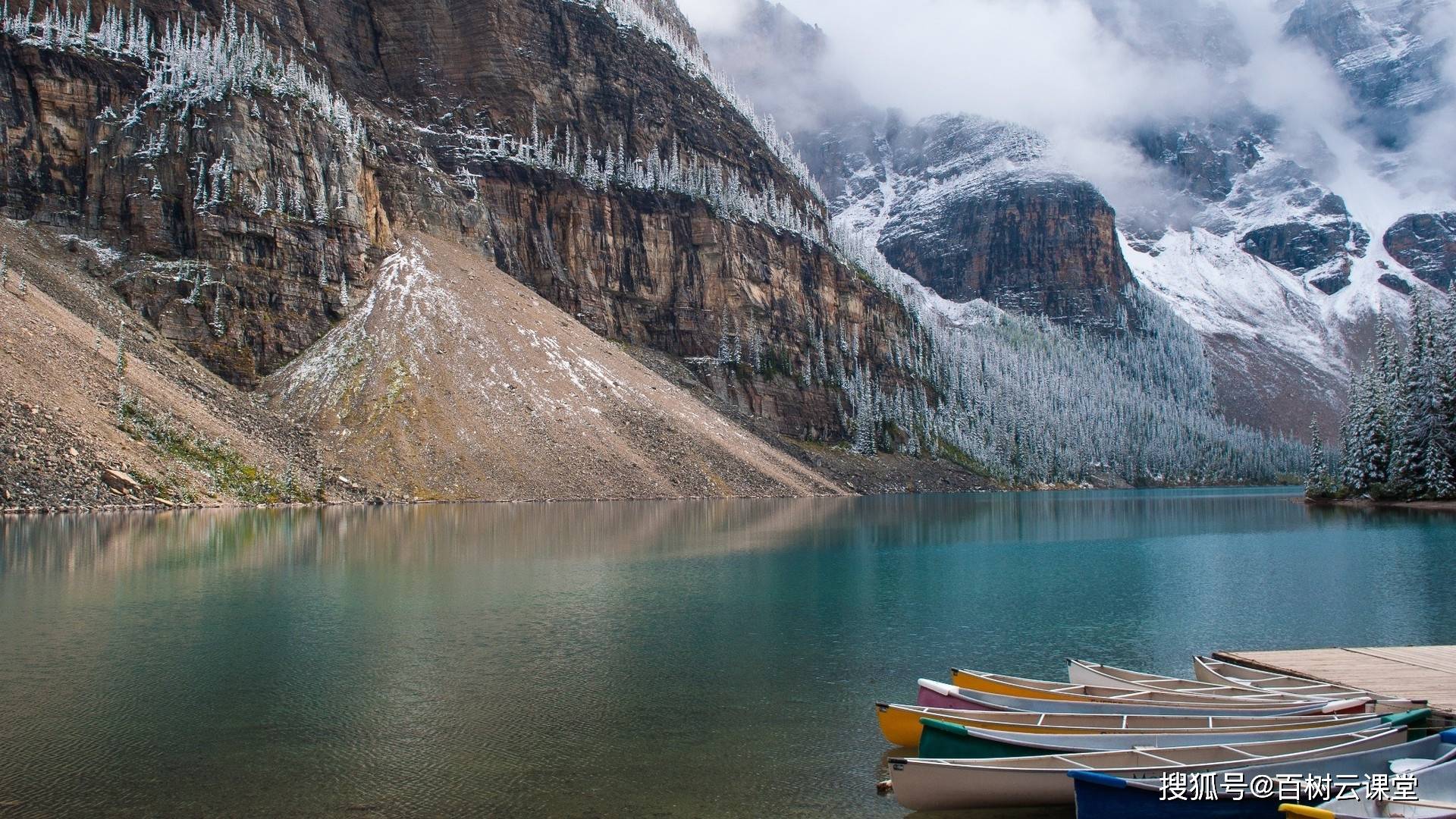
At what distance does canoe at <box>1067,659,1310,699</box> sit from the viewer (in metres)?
18.1

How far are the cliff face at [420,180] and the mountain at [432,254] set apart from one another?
1.41ft

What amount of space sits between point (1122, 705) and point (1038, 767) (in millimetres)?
3349

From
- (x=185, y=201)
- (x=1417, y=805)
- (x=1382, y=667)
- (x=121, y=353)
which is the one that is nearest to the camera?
(x=1417, y=805)

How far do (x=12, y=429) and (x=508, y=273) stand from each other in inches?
3299

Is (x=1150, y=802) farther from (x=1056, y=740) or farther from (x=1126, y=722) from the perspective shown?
(x=1126, y=722)

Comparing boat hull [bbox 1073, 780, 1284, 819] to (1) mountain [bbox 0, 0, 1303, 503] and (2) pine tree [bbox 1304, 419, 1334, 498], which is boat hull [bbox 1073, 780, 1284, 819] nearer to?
(1) mountain [bbox 0, 0, 1303, 503]

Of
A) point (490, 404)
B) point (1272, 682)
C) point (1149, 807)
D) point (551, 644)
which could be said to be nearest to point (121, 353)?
point (490, 404)

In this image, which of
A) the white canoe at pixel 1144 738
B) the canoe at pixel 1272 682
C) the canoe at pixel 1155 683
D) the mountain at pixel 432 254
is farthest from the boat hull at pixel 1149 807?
the mountain at pixel 432 254

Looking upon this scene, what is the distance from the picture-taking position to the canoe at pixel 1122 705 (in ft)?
54.4

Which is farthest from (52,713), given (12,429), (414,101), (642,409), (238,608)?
(414,101)

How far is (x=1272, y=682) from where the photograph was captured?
64.0 ft

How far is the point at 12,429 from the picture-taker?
6178 cm

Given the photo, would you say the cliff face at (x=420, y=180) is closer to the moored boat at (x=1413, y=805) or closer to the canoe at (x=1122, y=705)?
the canoe at (x=1122, y=705)

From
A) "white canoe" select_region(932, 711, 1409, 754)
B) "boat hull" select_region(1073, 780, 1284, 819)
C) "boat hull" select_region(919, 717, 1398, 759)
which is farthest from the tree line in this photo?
"boat hull" select_region(1073, 780, 1284, 819)
